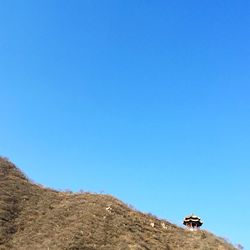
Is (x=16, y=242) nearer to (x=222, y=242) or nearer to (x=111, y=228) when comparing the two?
(x=111, y=228)

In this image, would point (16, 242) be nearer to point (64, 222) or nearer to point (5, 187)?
point (64, 222)

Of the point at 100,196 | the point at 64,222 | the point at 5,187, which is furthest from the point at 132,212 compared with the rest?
the point at 5,187

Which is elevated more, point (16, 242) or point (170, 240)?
point (170, 240)

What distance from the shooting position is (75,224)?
40625 millimetres

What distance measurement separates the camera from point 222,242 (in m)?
46.7

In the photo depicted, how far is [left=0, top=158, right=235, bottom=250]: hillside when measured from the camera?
38.0m

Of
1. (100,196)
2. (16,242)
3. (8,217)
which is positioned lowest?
(16,242)

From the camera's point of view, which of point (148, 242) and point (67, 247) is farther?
point (148, 242)

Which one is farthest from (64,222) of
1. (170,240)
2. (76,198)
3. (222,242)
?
(222,242)

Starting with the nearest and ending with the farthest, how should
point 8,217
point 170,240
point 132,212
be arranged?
point 8,217
point 170,240
point 132,212

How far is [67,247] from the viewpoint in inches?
1432

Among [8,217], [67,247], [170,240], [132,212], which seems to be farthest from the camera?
[132,212]

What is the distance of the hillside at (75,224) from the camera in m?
38.0

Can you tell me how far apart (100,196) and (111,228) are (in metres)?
7.62
